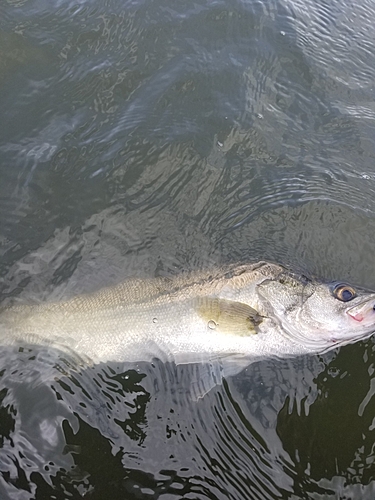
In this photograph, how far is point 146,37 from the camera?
6.89m

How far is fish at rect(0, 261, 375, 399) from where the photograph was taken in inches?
177

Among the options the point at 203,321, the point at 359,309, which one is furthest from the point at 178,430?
the point at 359,309

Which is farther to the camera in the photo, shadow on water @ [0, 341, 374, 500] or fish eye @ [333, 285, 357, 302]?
fish eye @ [333, 285, 357, 302]

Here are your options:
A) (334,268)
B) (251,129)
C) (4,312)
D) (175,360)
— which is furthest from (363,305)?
(4,312)

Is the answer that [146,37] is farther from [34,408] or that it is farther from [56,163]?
[34,408]

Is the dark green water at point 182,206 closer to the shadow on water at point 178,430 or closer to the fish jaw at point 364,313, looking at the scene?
the shadow on water at point 178,430

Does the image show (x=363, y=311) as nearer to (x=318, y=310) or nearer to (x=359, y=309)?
(x=359, y=309)

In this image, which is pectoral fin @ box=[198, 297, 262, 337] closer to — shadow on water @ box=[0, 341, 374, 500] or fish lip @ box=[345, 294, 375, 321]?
shadow on water @ box=[0, 341, 374, 500]

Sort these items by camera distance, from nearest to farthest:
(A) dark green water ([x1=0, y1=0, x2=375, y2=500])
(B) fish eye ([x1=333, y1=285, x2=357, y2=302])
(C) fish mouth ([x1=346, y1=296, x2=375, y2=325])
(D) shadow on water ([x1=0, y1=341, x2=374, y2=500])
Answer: (D) shadow on water ([x1=0, y1=341, x2=374, y2=500])
(A) dark green water ([x1=0, y1=0, x2=375, y2=500])
(C) fish mouth ([x1=346, y1=296, x2=375, y2=325])
(B) fish eye ([x1=333, y1=285, x2=357, y2=302])

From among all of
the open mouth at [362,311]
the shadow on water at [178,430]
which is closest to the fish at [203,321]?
the open mouth at [362,311]

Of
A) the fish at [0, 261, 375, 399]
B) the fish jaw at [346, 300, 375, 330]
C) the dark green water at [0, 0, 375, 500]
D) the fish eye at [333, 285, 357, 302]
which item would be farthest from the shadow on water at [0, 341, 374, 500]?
the fish eye at [333, 285, 357, 302]

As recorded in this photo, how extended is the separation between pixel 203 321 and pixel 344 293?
1347mm

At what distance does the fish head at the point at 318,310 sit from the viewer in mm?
4590

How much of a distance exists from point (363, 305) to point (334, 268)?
72 cm
